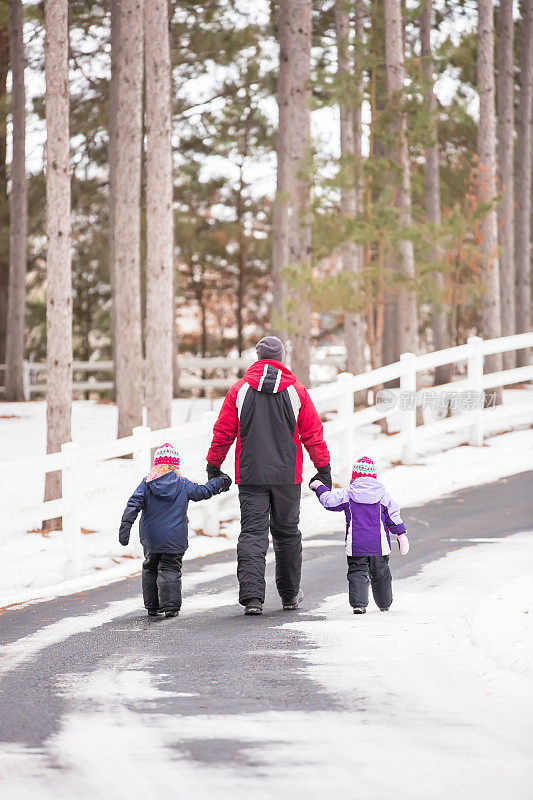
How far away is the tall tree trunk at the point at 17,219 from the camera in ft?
84.9

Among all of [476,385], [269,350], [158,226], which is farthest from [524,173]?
[269,350]

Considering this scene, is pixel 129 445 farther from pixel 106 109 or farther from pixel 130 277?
pixel 106 109

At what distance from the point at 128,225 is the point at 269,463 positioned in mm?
9718

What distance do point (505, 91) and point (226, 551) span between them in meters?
17.9

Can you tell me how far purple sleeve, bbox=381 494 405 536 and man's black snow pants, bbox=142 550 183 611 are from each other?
1.49 metres

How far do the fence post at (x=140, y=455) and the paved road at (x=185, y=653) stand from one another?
91cm

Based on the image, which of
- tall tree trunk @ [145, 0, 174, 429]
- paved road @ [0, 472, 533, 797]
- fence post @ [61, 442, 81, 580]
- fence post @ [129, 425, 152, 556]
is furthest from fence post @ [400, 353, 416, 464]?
fence post @ [61, 442, 81, 580]

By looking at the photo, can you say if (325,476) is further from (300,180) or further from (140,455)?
(300,180)

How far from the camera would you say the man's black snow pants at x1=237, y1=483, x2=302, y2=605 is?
8008mm

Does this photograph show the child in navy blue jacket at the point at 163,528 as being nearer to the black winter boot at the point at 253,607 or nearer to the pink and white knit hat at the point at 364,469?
the black winter boot at the point at 253,607

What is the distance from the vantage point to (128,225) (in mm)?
16984

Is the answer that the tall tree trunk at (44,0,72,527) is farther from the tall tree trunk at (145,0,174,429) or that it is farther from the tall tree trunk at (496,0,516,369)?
the tall tree trunk at (496,0,516,369)

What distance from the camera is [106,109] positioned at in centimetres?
3012

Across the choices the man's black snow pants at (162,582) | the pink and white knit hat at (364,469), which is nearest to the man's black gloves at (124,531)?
the man's black snow pants at (162,582)
